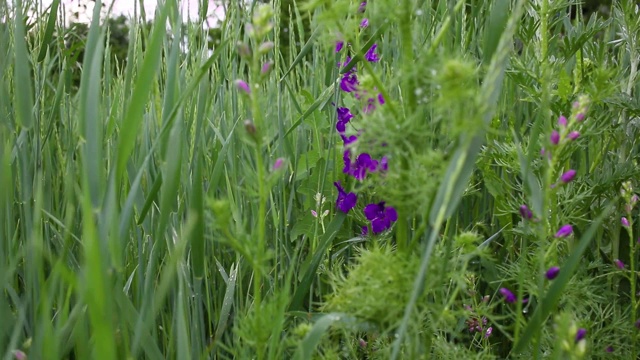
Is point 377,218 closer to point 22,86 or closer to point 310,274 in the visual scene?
point 310,274

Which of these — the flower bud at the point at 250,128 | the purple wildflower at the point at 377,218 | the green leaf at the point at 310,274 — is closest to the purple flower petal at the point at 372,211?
the purple wildflower at the point at 377,218

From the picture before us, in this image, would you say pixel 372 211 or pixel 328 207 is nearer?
pixel 372 211

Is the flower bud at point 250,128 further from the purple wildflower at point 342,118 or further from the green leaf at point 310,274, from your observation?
the purple wildflower at point 342,118

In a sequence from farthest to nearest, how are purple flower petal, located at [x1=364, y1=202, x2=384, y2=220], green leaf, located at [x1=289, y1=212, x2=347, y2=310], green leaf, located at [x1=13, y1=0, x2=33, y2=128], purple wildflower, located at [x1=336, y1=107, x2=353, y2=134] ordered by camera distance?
purple wildflower, located at [x1=336, y1=107, x2=353, y2=134] < purple flower petal, located at [x1=364, y1=202, x2=384, y2=220] < green leaf, located at [x1=289, y1=212, x2=347, y2=310] < green leaf, located at [x1=13, y1=0, x2=33, y2=128]

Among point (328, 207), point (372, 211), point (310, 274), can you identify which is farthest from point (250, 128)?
point (328, 207)

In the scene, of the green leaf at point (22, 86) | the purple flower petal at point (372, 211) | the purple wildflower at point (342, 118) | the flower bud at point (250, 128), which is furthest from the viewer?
the purple wildflower at point (342, 118)

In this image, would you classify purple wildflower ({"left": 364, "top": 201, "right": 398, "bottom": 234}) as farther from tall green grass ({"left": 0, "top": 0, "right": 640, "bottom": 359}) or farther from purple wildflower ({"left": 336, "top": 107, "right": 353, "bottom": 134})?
purple wildflower ({"left": 336, "top": 107, "right": 353, "bottom": 134})

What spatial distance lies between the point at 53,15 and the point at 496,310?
1070mm

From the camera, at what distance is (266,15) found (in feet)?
2.53

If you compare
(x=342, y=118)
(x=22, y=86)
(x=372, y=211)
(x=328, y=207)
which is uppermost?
(x=22, y=86)

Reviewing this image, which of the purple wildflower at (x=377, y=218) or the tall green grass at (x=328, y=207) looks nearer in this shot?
the tall green grass at (x=328, y=207)

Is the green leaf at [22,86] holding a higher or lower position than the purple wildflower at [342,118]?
higher

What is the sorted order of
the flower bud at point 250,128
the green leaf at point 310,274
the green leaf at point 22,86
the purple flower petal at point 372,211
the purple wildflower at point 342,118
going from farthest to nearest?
1. the purple wildflower at point 342,118
2. the purple flower petal at point 372,211
3. the green leaf at point 310,274
4. the green leaf at point 22,86
5. the flower bud at point 250,128

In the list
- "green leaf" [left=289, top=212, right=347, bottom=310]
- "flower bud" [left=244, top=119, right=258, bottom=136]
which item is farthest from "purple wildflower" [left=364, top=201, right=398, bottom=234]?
"flower bud" [left=244, top=119, right=258, bottom=136]
